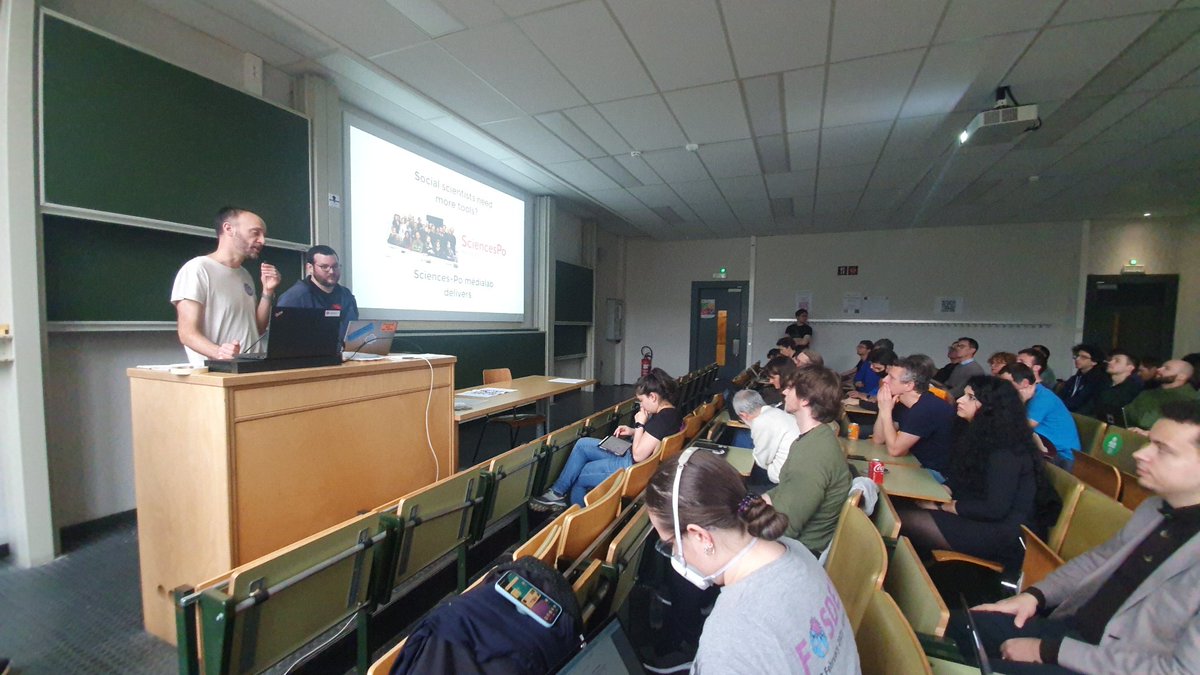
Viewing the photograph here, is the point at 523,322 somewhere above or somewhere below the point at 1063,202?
below

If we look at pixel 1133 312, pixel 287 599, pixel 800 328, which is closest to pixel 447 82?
pixel 287 599

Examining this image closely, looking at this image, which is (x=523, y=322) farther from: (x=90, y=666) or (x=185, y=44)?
(x=90, y=666)

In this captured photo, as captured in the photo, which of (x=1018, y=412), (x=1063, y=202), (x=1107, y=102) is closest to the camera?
(x=1018, y=412)

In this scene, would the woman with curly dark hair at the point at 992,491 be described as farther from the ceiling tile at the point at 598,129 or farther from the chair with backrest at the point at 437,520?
the ceiling tile at the point at 598,129

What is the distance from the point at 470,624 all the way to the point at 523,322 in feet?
18.2

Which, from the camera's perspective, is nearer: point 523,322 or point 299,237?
point 299,237

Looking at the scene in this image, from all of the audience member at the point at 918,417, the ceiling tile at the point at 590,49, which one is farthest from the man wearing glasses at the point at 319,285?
the audience member at the point at 918,417

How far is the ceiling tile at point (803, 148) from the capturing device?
3948 mm

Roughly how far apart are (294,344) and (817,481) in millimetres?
2046

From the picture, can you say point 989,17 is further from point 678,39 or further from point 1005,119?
point 678,39

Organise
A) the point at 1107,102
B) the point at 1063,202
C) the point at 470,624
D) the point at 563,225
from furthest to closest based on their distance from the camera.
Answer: the point at 563,225 < the point at 1063,202 < the point at 1107,102 < the point at 470,624

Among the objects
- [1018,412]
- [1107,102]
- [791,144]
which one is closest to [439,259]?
[791,144]

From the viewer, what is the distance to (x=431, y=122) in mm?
4004

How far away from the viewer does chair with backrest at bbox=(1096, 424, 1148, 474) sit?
2.60m
